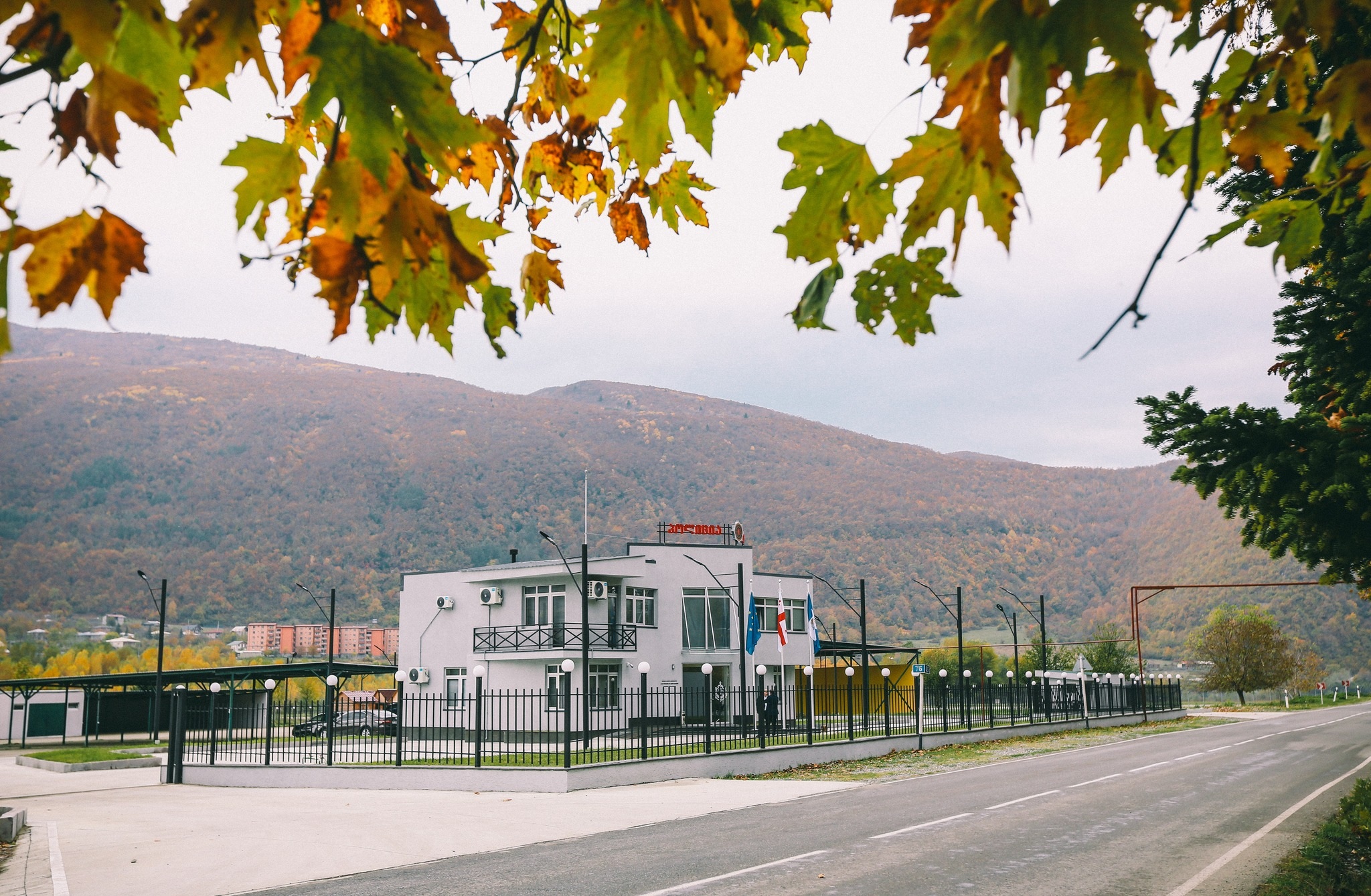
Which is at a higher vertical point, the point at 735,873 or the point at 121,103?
the point at 121,103

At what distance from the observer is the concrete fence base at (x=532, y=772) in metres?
18.7

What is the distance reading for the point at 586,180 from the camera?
3.68 metres

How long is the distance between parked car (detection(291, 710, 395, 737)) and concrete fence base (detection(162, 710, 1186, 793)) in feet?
9.13

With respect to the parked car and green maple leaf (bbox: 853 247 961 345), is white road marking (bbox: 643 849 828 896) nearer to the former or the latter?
green maple leaf (bbox: 853 247 961 345)

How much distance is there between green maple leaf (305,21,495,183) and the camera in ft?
5.33

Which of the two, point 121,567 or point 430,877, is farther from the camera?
point 121,567

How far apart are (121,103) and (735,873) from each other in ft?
31.1

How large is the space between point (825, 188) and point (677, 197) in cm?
143

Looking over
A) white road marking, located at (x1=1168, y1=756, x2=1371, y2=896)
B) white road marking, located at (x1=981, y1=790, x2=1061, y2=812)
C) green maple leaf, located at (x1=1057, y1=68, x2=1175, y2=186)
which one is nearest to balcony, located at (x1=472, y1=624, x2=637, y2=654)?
white road marking, located at (x1=981, y1=790, x2=1061, y2=812)

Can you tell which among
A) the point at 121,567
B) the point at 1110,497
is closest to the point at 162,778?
the point at 121,567

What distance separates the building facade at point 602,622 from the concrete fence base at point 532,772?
15949 millimetres

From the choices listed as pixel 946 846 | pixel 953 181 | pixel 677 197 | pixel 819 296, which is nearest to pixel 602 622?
pixel 946 846

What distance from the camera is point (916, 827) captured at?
12.9 metres

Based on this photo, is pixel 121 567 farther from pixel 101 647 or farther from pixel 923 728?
pixel 923 728
